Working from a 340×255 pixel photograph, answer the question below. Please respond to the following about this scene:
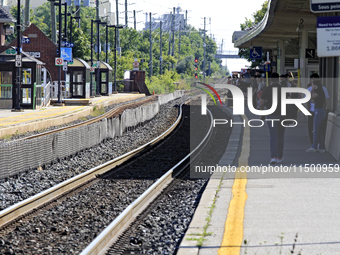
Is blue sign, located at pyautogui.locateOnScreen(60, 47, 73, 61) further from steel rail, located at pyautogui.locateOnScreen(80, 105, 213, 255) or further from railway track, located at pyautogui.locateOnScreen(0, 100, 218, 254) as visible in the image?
steel rail, located at pyautogui.locateOnScreen(80, 105, 213, 255)

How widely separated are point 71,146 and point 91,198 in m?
6.21

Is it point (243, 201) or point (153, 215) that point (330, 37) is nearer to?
point (243, 201)

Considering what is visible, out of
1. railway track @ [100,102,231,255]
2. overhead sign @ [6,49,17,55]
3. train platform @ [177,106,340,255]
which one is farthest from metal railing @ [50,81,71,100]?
railway track @ [100,102,231,255]

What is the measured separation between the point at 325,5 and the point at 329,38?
0.63 m

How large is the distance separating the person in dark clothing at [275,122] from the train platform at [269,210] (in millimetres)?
280

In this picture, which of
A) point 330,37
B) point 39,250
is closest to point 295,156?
point 330,37

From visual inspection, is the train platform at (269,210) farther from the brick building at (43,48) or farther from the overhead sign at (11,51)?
the brick building at (43,48)

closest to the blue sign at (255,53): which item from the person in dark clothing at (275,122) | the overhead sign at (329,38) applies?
the person in dark clothing at (275,122)

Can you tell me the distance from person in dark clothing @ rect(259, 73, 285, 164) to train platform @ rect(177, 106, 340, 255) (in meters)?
0.28

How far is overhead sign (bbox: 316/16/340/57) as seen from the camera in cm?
931

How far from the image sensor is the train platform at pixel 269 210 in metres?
6.01

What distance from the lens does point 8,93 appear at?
102 ft

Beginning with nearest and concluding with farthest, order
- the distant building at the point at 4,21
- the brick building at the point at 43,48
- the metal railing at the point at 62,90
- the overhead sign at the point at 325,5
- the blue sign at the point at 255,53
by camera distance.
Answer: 1. the overhead sign at the point at 325,5
2. the blue sign at the point at 255,53
3. the distant building at the point at 4,21
4. the metal railing at the point at 62,90
5. the brick building at the point at 43,48

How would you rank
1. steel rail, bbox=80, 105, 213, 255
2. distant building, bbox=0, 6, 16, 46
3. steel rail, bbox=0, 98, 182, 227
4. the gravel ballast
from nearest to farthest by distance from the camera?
steel rail, bbox=80, 105, 213, 255 → steel rail, bbox=0, 98, 182, 227 → the gravel ballast → distant building, bbox=0, 6, 16, 46
